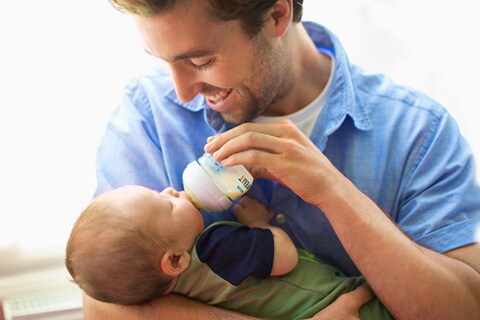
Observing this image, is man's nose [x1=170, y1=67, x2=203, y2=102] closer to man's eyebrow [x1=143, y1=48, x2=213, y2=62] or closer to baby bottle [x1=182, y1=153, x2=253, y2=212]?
man's eyebrow [x1=143, y1=48, x2=213, y2=62]

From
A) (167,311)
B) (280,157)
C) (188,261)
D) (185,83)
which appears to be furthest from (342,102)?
(167,311)

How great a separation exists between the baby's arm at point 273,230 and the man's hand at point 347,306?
133 millimetres

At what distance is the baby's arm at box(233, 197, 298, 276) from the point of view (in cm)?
155

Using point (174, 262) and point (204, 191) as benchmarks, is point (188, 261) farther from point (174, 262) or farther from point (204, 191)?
point (204, 191)

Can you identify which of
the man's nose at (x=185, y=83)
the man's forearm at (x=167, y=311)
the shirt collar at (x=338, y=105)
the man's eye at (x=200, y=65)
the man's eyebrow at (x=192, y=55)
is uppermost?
the man's eyebrow at (x=192, y=55)

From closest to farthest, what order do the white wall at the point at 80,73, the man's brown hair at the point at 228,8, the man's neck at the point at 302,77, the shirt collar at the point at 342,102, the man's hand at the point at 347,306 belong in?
the man's brown hair at the point at 228,8 → the man's hand at the point at 347,306 → the shirt collar at the point at 342,102 → the man's neck at the point at 302,77 → the white wall at the point at 80,73

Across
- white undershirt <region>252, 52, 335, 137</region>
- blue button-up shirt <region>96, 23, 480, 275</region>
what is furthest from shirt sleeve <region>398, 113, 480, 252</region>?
white undershirt <region>252, 52, 335, 137</region>

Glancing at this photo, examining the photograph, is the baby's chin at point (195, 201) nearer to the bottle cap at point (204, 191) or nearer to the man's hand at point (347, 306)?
the bottle cap at point (204, 191)

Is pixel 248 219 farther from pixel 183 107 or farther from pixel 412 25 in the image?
pixel 412 25

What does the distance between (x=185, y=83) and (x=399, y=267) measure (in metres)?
0.67

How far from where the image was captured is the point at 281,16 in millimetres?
1650

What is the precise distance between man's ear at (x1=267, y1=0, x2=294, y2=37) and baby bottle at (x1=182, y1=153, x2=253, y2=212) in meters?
0.39

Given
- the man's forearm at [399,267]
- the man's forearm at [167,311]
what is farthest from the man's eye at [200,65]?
the man's forearm at [167,311]

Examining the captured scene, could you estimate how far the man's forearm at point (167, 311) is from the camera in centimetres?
154
